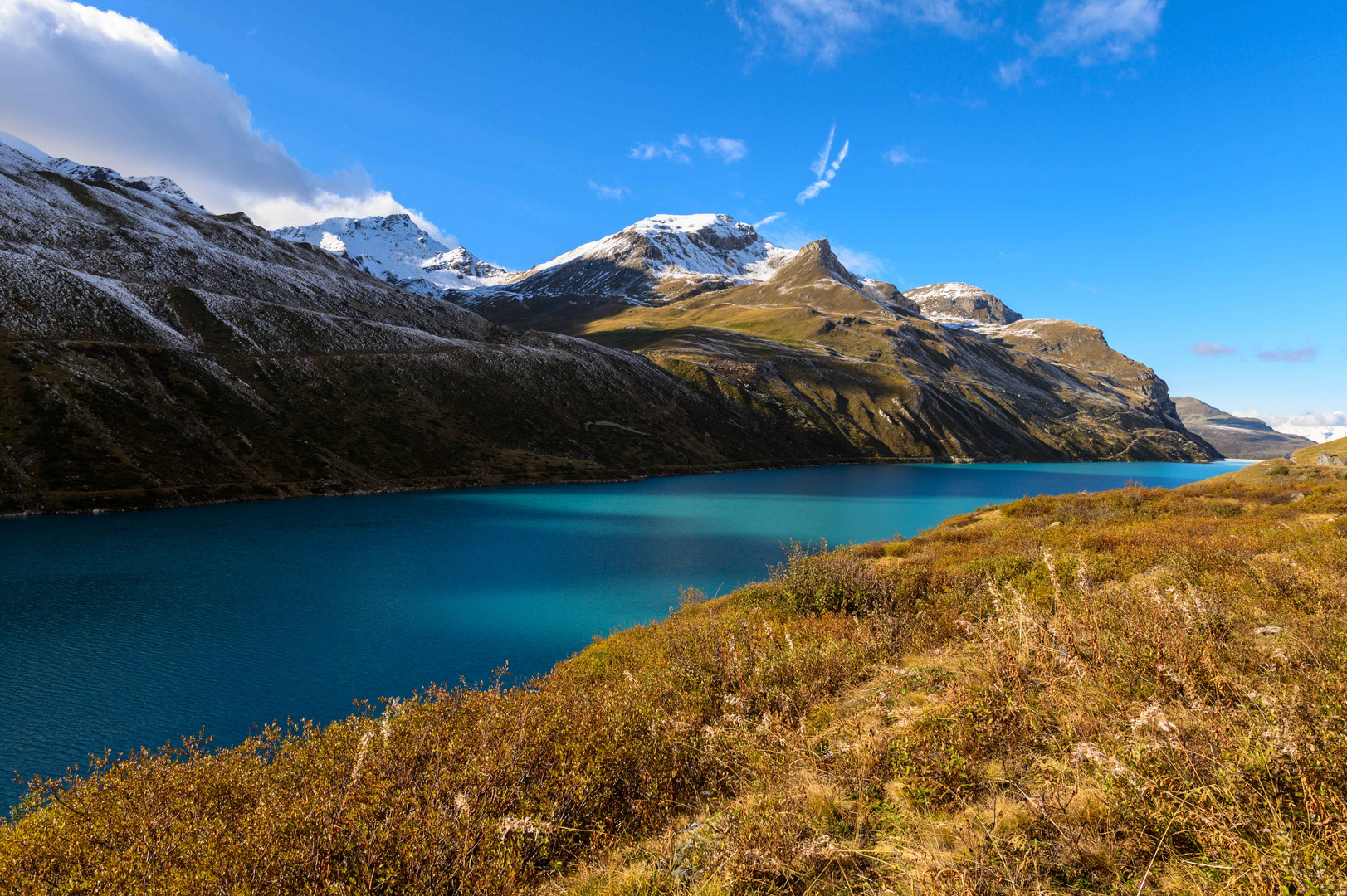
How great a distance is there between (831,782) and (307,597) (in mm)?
27894

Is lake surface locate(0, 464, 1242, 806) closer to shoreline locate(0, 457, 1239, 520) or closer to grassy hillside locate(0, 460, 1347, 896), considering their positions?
shoreline locate(0, 457, 1239, 520)

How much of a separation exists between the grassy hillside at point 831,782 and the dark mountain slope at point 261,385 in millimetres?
57231

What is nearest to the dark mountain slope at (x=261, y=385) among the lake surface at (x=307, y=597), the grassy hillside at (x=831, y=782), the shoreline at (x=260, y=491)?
the shoreline at (x=260, y=491)

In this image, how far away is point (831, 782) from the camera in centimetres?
579

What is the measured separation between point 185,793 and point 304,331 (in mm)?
99323

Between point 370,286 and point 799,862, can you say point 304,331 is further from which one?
point 799,862

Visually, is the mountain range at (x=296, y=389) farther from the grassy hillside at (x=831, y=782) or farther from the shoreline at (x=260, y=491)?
the grassy hillside at (x=831, y=782)

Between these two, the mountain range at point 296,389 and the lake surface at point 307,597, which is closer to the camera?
the lake surface at point 307,597

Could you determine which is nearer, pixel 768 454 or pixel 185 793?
pixel 185 793

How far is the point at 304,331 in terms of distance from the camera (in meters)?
89.8

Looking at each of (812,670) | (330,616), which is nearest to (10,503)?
(330,616)

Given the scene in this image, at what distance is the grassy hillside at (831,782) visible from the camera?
13.2ft

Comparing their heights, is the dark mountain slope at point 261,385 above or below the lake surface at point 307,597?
above

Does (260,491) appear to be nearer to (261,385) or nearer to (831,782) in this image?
(261,385)
